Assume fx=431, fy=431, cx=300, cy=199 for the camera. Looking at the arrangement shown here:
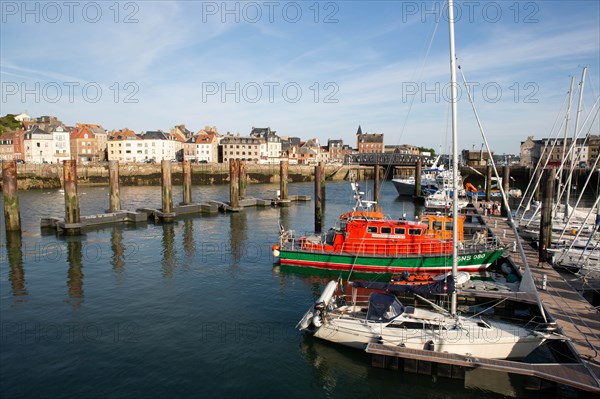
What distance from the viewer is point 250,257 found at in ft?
90.1

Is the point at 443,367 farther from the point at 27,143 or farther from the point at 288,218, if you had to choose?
the point at 27,143

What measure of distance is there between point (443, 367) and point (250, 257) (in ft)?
53.3

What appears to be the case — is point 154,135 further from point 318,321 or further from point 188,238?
point 318,321

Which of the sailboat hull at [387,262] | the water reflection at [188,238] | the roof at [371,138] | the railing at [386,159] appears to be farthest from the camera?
the roof at [371,138]

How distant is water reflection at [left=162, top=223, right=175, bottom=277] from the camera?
2453 cm

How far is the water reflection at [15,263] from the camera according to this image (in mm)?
20844

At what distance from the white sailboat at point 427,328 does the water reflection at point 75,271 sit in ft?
35.4

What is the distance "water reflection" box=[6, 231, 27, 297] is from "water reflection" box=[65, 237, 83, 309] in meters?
2.07

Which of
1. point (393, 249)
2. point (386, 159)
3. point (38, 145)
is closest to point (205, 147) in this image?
point (38, 145)

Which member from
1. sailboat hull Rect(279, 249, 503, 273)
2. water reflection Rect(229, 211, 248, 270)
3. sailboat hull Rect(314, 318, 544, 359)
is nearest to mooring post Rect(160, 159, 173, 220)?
water reflection Rect(229, 211, 248, 270)

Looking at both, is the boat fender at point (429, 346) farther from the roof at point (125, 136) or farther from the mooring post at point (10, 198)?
the roof at point (125, 136)

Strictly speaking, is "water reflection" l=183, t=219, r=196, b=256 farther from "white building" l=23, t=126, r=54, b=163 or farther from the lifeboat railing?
"white building" l=23, t=126, r=54, b=163

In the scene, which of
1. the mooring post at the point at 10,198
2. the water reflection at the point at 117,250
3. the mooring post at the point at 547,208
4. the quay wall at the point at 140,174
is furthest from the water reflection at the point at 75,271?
the quay wall at the point at 140,174

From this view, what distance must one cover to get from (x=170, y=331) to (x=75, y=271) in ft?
35.9
